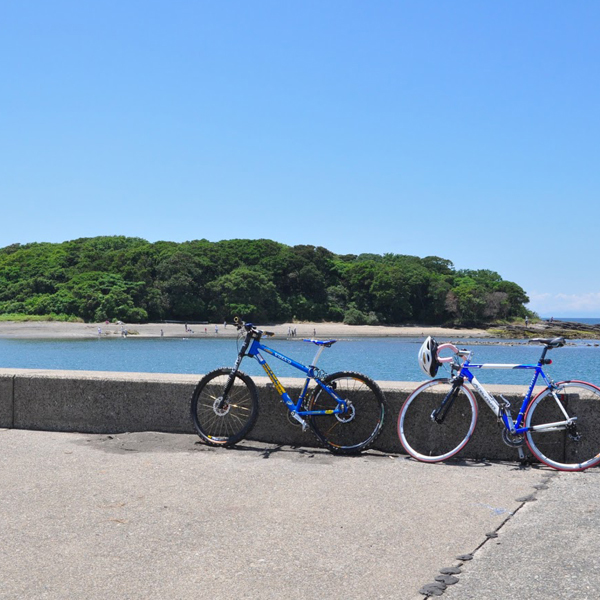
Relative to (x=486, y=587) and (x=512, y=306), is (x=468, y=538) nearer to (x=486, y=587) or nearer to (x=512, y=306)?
(x=486, y=587)

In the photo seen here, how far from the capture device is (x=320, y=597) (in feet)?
10.7

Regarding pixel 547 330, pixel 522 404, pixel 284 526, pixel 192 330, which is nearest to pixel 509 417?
pixel 522 404

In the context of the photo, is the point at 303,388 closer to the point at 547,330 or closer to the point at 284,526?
the point at 284,526

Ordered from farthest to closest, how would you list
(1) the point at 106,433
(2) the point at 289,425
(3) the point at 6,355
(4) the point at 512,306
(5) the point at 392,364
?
(4) the point at 512,306, (3) the point at 6,355, (5) the point at 392,364, (1) the point at 106,433, (2) the point at 289,425

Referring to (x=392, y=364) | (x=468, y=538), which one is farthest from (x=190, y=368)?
(x=468, y=538)

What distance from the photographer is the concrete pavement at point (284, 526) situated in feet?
11.1

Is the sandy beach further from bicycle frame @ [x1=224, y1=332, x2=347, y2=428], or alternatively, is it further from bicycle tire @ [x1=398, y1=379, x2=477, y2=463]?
bicycle tire @ [x1=398, y1=379, x2=477, y2=463]

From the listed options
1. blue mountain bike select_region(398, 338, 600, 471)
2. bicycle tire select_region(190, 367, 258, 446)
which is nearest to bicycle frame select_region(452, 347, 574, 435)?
blue mountain bike select_region(398, 338, 600, 471)

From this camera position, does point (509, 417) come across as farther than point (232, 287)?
No

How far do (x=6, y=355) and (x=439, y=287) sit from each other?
81283 mm

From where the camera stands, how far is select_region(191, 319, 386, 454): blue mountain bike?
6273mm

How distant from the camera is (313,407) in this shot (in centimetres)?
638

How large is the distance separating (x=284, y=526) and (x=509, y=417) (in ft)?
8.17

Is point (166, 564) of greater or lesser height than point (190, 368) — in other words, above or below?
above
